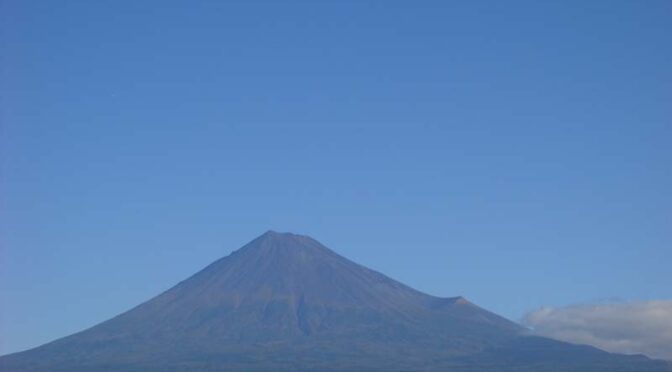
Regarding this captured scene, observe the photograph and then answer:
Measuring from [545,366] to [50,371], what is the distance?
230 ft

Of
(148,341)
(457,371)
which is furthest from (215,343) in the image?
(457,371)

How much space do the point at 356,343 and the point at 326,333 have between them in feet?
A: 25.4

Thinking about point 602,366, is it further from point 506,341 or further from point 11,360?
point 11,360

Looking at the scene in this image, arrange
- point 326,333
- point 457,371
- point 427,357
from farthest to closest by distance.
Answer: point 326,333 → point 427,357 → point 457,371

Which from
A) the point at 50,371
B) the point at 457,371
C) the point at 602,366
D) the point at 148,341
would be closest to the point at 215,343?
the point at 148,341

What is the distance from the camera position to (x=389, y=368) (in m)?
174

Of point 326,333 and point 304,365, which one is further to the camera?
point 326,333

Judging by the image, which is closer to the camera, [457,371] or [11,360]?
[457,371]

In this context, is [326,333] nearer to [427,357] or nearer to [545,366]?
[427,357]

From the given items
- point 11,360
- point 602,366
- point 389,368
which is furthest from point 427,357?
point 11,360

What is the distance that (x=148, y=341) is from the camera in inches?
7564

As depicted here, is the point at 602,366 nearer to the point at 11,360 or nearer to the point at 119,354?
the point at 119,354

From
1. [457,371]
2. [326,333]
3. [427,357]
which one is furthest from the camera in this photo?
[326,333]

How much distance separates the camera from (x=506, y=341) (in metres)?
198
